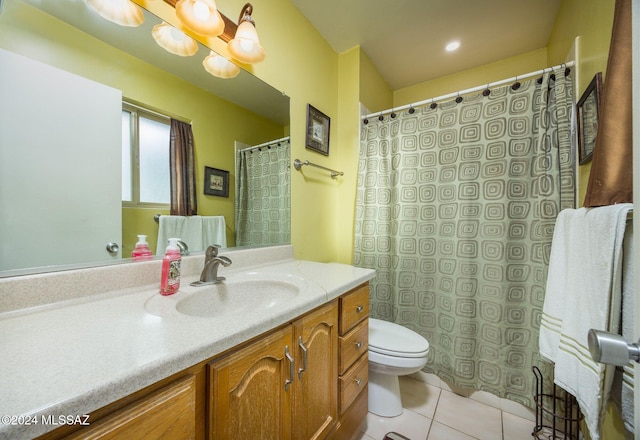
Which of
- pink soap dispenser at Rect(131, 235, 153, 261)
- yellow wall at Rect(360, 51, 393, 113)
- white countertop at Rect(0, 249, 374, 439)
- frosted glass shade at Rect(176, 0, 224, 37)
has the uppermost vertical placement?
yellow wall at Rect(360, 51, 393, 113)

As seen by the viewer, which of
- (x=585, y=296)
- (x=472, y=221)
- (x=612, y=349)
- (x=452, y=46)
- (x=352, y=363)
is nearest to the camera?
(x=612, y=349)

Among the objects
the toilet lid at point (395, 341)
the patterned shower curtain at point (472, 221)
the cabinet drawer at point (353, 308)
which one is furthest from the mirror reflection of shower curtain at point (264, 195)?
the toilet lid at point (395, 341)

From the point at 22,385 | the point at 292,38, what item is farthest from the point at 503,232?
the point at 22,385

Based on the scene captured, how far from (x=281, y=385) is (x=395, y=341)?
84 cm

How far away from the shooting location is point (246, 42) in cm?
105

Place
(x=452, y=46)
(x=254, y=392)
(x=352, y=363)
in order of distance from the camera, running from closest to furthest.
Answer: (x=254, y=392), (x=352, y=363), (x=452, y=46)

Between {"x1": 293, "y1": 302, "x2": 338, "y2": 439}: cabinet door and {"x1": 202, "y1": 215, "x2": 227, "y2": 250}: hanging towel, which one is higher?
{"x1": 202, "y1": 215, "x2": 227, "y2": 250}: hanging towel

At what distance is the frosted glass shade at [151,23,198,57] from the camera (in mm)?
887

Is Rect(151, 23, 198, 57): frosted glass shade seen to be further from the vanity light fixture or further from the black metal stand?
the black metal stand

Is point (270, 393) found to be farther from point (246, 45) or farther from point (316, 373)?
point (246, 45)

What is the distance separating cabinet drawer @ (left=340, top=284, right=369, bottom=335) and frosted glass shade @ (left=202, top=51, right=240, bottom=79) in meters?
1.14

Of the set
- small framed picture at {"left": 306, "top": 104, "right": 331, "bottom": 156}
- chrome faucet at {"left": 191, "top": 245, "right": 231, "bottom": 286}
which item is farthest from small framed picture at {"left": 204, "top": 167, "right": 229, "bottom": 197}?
small framed picture at {"left": 306, "top": 104, "right": 331, "bottom": 156}

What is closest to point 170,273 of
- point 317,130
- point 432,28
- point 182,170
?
point 182,170

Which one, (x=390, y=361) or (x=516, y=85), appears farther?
(x=516, y=85)
